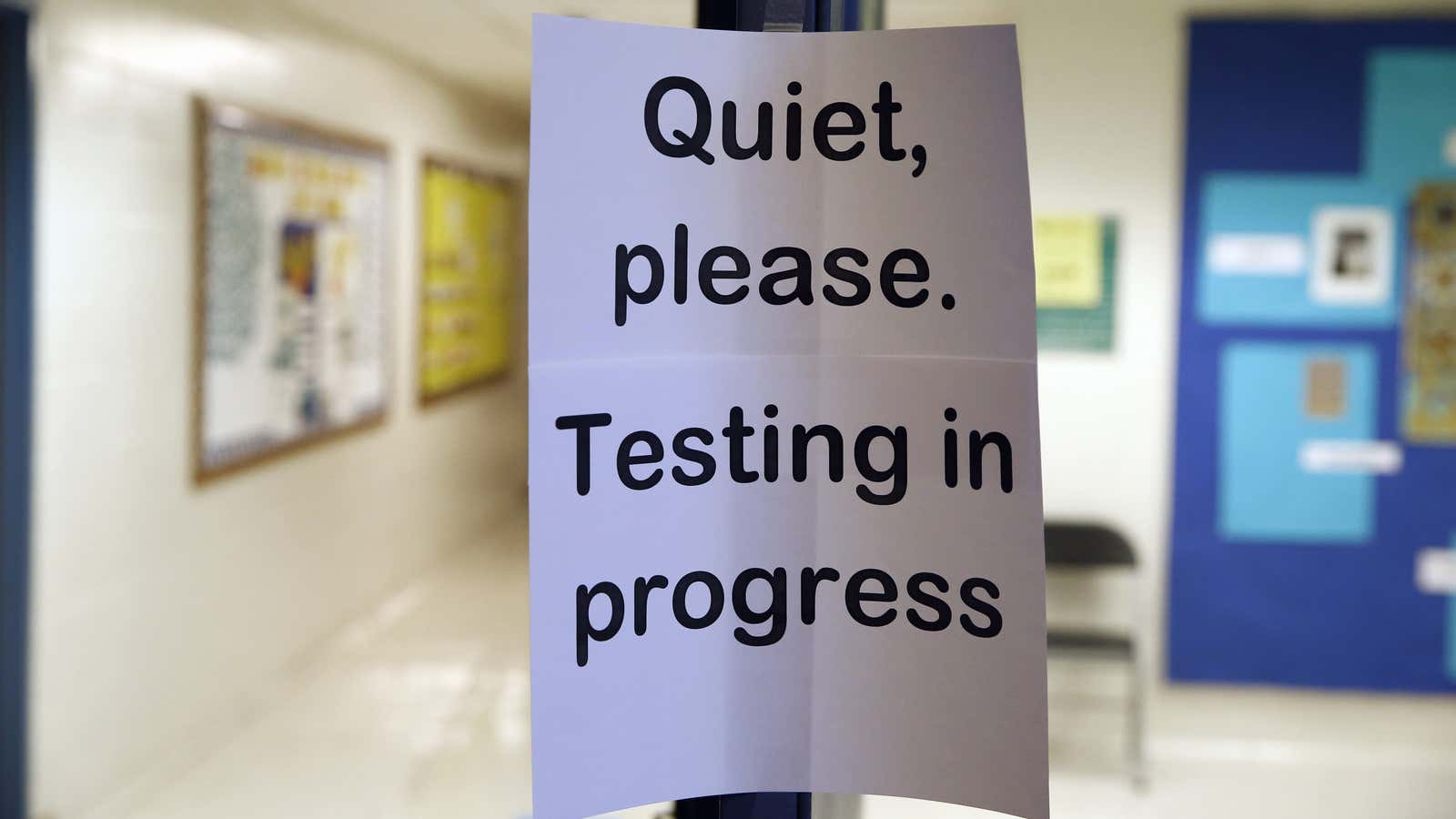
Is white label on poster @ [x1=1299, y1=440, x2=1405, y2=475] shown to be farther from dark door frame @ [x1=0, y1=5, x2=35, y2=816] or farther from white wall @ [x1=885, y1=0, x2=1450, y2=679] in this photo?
dark door frame @ [x1=0, y1=5, x2=35, y2=816]

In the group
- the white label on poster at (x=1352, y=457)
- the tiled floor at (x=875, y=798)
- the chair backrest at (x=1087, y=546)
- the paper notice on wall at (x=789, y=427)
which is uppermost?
the paper notice on wall at (x=789, y=427)

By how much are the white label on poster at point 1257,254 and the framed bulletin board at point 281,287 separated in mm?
2662

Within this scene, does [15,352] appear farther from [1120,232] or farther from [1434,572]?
[1434,572]

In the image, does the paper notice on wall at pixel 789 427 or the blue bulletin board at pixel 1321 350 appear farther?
the blue bulletin board at pixel 1321 350

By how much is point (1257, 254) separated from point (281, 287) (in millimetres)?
2784

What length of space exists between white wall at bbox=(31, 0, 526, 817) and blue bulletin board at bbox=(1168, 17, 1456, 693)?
8.63 feet

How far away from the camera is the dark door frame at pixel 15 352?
94.0 inches

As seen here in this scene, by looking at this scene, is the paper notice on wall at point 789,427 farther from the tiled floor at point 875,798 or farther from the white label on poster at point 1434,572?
the white label on poster at point 1434,572

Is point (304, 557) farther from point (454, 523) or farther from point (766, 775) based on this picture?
point (766, 775)

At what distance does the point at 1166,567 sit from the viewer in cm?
325

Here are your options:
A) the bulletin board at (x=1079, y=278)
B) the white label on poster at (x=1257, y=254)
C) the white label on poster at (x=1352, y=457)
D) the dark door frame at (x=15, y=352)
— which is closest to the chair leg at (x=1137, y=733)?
the white label on poster at (x=1352, y=457)

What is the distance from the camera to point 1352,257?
317 cm

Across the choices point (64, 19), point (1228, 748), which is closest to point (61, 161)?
point (64, 19)

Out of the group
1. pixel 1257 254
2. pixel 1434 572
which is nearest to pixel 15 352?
pixel 1257 254
